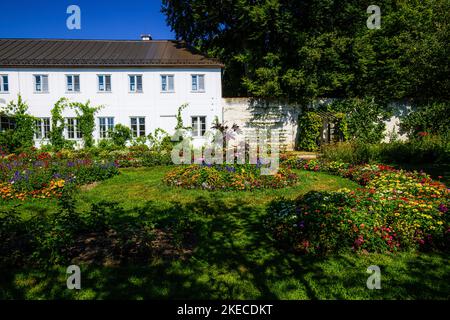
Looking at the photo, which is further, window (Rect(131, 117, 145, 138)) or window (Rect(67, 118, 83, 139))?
window (Rect(131, 117, 145, 138))

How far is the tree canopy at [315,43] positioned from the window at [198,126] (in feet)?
14.0

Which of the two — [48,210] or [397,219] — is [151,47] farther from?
[397,219]

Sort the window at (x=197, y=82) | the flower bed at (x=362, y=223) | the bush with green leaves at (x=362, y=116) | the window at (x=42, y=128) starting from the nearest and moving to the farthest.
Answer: the flower bed at (x=362, y=223)
the window at (x=42, y=128)
the bush with green leaves at (x=362, y=116)
the window at (x=197, y=82)

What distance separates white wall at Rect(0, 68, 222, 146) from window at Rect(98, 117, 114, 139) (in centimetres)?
30

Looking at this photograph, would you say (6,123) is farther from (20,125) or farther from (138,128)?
(138,128)

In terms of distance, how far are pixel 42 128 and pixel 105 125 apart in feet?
13.9

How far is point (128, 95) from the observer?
21.7 meters

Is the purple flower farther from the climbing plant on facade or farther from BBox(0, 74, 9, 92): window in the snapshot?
BBox(0, 74, 9, 92): window

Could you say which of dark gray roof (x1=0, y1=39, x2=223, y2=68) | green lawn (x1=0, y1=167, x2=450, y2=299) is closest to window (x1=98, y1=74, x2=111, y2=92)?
dark gray roof (x1=0, y1=39, x2=223, y2=68)

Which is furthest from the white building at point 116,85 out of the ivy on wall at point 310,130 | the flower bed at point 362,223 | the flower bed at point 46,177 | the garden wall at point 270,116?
the flower bed at point 362,223

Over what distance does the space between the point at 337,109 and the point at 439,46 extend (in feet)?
28.8

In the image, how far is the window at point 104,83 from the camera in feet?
70.7

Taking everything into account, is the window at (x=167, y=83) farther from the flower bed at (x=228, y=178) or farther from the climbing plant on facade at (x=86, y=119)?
the flower bed at (x=228, y=178)

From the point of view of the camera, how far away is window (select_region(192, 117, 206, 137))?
2234 cm
